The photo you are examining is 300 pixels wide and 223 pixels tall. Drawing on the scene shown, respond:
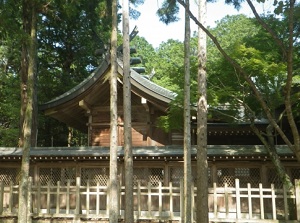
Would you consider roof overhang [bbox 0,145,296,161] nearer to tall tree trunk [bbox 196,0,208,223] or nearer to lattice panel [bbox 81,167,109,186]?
lattice panel [bbox 81,167,109,186]

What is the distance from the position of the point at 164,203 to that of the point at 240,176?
3168 mm

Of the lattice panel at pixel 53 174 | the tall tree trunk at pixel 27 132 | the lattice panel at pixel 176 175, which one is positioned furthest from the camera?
the lattice panel at pixel 53 174

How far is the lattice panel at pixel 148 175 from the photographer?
13422 millimetres

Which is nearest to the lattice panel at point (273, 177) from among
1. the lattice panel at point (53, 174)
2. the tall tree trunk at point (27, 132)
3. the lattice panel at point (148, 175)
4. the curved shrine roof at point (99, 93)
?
the lattice panel at point (148, 175)

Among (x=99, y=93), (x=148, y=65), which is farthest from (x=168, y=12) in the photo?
(x=148, y=65)

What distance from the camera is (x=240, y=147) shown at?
509 inches

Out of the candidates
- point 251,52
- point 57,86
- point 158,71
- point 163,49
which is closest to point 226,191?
point 251,52

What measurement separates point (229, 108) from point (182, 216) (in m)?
4.41

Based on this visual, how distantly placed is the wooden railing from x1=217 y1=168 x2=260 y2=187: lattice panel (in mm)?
561

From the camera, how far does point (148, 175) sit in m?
13.4

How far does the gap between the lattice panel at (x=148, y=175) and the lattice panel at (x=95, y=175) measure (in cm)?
126

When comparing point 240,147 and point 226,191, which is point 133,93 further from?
point 226,191

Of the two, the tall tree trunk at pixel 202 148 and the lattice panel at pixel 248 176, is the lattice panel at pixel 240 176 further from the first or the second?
the tall tree trunk at pixel 202 148

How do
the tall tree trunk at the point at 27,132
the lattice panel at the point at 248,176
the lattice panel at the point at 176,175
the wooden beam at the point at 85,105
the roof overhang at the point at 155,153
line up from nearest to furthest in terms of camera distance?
the tall tree trunk at the point at 27,132
the roof overhang at the point at 155,153
the lattice panel at the point at 248,176
the lattice panel at the point at 176,175
the wooden beam at the point at 85,105
